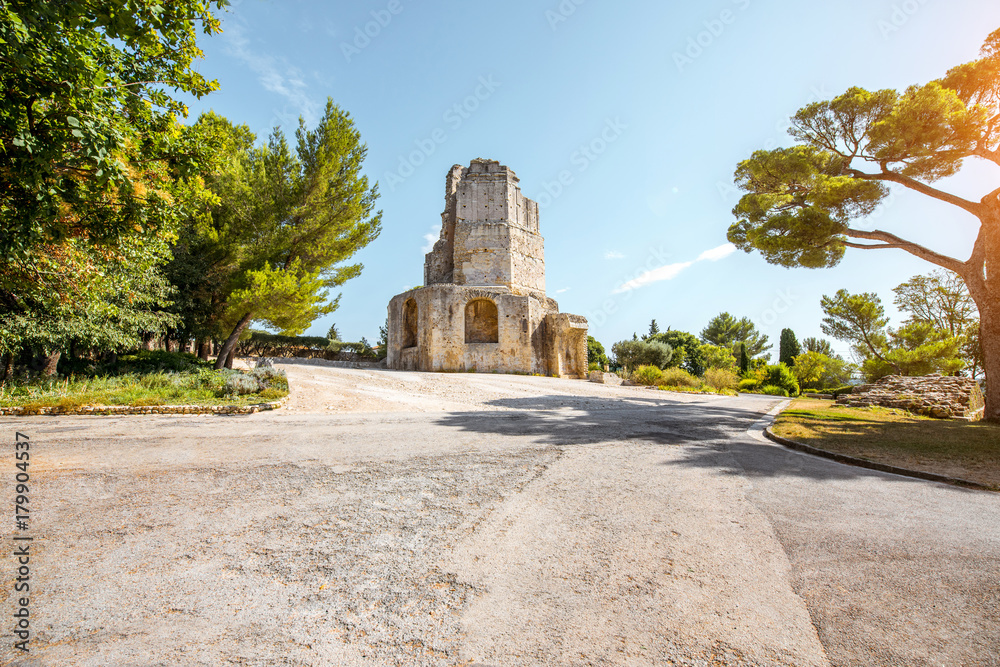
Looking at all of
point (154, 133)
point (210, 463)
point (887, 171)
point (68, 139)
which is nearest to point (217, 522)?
point (210, 463)

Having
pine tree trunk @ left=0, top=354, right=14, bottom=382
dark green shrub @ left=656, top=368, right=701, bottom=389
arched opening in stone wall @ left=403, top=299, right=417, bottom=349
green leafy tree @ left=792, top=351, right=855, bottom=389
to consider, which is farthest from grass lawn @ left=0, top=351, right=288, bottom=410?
green leafy tree @ left=792, top=351, right=855, bottom=389

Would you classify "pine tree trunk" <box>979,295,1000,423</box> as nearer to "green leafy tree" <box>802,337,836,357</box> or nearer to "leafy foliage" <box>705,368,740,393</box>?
"leafy foliage" <box>705,368,740,393</box>

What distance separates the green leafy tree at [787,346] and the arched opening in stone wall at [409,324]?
29155 mm

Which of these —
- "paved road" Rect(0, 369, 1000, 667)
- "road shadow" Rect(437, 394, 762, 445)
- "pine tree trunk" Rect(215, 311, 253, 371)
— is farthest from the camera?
"pine tree trunk" Rect(215, 311, 253, 371)

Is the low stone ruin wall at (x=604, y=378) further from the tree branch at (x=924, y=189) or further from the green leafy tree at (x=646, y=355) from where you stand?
the tree branch at (x=924, y=189)

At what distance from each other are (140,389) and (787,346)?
3995cm

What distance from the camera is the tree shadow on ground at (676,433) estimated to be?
14.0 feet

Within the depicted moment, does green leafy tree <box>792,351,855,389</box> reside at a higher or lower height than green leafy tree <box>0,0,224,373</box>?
lower

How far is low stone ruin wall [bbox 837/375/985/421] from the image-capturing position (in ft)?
35.5

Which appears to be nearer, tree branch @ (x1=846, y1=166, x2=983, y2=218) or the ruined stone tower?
tree branch @ (x1=846, y1=166, x2=983, y2=218)

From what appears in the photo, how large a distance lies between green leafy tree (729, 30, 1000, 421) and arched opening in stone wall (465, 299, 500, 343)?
12279 millimetres

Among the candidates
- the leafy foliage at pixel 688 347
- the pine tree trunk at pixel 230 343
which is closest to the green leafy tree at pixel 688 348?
the leafy foliage at pixel 688 347

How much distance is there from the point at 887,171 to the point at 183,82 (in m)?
13.8

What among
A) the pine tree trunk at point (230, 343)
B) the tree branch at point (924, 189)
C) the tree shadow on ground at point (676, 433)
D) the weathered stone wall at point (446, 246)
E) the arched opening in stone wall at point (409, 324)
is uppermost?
the weathered stone wall at point (446, 246)
